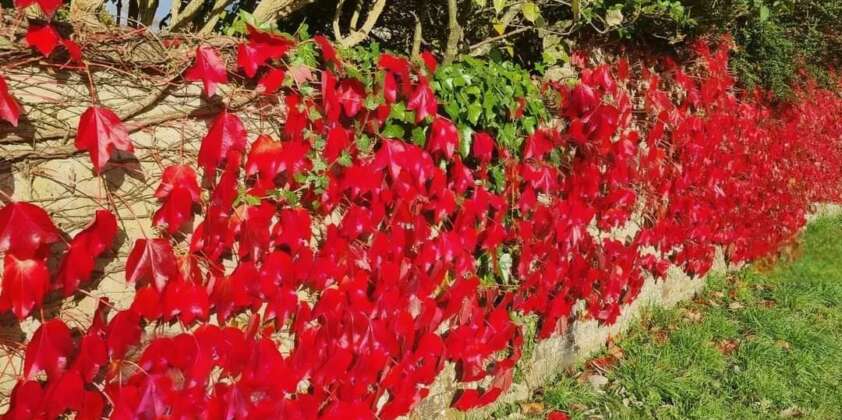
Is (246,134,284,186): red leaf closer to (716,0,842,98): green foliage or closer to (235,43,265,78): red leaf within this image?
(235,43,265,78): red leaf

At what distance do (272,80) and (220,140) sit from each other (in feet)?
0.96

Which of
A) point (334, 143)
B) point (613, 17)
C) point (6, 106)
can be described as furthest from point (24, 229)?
point (613, 17)

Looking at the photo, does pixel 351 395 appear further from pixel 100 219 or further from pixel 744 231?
pixel 744 231

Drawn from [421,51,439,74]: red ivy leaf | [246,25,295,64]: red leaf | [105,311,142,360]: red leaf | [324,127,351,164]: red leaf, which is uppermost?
[246,25,295,64]: red leaf

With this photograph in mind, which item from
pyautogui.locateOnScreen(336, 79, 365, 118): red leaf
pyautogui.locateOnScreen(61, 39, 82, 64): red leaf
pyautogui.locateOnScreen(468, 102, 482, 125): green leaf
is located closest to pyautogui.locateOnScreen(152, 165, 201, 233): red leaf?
pyautogui.locateOnScreen(61, 39, 82, 64): red leaf

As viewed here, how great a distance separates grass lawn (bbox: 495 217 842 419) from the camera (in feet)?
11.0

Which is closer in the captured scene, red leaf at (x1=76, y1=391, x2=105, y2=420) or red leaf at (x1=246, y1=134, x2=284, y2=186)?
red leaf at (x1=76, y1=391, x2=105, y2=420)

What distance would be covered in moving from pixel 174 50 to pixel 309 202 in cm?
71

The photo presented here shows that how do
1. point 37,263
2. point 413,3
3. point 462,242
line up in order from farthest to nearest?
point 413,3, point 462,242, point 37,263

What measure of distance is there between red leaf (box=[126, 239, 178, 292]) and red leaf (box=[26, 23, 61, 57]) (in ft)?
1.88

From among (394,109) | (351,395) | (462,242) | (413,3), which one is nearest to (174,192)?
(394,109)

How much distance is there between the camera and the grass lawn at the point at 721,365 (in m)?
3.34

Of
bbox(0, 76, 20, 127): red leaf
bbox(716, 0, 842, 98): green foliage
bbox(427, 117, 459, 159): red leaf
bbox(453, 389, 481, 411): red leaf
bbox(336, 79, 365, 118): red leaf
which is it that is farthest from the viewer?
bbox(716, 0, 842, 98): green foliage

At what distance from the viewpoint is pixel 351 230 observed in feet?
7.86
